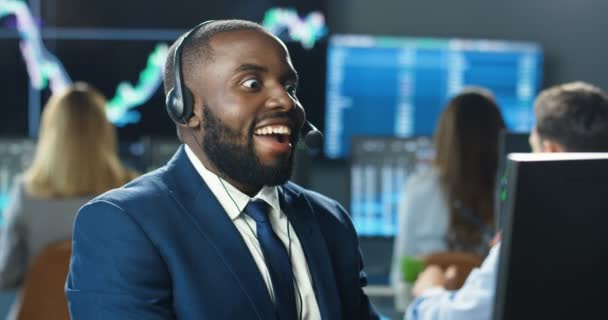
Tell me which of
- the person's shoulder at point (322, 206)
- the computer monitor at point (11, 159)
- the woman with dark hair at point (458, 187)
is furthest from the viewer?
the computer monitor at point (11, 159)

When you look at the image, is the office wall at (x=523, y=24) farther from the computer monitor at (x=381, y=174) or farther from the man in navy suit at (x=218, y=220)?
the man in navy suit at (x=218, y=220)

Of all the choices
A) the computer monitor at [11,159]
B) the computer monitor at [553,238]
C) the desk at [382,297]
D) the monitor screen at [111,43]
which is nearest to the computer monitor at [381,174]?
the desk at [382,297]

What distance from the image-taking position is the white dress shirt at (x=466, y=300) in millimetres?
1667

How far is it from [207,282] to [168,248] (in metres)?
0.07

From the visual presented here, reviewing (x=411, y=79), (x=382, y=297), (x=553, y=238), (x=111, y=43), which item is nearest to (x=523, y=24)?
(x=411, y=79)

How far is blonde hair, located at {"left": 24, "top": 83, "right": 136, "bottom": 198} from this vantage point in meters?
2.62

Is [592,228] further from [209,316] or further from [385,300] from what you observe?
[385,300]

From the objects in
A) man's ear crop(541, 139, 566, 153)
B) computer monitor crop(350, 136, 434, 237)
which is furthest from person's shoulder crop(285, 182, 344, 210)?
computer monitor crop(350, 136, 434, 237)

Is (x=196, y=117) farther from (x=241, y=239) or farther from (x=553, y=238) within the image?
(x=553, y=238)

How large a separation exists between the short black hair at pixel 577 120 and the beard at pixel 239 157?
751 mm

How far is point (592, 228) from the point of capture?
93 cm

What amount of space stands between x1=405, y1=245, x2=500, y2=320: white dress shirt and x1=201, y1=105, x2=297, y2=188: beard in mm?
597

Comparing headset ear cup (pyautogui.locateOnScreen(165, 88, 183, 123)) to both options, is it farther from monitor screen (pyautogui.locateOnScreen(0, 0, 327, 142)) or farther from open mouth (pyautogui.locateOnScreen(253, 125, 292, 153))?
monitor screen (pyautogui.locateOnScreen(0, 0, 327, 142))

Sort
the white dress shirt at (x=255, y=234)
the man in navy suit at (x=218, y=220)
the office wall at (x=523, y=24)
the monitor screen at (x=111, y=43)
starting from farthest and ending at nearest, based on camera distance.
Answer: the office wall at (x=523, y=24) < the monitor screen at (x=111, y=43) < the white dress shirt at (x=255, y=234) < the man in navy suit at (x=218, y=220)
